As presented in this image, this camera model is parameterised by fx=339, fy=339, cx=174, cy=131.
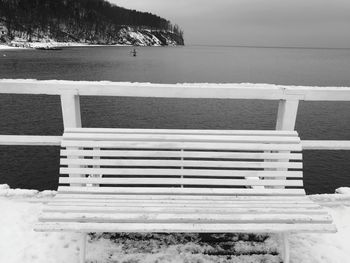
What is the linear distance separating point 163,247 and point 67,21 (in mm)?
174708

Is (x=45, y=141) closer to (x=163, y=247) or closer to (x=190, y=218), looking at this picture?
(x=163, y=247)

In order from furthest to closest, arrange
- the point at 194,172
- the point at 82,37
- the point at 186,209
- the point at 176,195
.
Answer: the point at 82,37 → the point at 194,172 → the point at 176,195 → the point at 186,209

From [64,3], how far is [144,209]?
611ft

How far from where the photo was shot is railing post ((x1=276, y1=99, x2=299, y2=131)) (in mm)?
3465

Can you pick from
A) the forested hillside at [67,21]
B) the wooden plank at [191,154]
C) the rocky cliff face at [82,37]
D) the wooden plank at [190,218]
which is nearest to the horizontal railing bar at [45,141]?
the wooden plank at [191,154]

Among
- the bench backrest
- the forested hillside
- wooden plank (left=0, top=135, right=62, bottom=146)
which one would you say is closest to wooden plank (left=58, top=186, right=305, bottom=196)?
the bench backrest

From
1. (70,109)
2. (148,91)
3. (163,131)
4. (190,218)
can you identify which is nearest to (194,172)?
(163,131)

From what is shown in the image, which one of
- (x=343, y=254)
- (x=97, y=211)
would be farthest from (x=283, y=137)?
(x=97, y=211)

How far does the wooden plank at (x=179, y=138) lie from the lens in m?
3.16

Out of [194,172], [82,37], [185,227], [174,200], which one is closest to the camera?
[185,227]

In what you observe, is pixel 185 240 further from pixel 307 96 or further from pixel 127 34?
pixel 127 34

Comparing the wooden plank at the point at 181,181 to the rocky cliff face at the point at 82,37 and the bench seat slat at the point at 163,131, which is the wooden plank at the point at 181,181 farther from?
the rocky cliff face at the point at 82,37

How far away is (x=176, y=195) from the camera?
306cm

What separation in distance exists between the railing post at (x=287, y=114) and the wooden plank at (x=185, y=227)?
4.00ft
